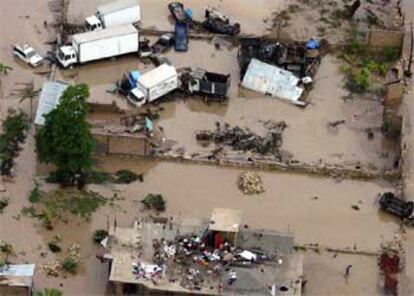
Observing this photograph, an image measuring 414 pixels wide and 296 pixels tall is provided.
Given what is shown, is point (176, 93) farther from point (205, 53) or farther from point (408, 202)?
point (408, 202)

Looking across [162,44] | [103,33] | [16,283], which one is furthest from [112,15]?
[16,283]

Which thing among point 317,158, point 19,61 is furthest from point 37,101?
point 317,158

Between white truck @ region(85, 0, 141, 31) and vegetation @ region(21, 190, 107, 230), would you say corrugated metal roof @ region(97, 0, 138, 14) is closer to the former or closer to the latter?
white truck @ region(85, 0, 141, 31)

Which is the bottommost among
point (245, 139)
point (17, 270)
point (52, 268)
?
point (17, 270)

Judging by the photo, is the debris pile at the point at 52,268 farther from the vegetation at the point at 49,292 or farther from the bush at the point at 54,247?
the vegetation at the point at 49,292

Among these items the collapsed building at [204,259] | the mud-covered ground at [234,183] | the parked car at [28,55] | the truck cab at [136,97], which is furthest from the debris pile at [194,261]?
the parked car at [28,55]

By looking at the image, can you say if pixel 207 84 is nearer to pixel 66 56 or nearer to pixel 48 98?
pixel 66 56

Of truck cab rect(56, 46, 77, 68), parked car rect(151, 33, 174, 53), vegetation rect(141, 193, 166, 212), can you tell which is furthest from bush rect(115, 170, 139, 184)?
parked car rect(151, 33, 174, 53)
